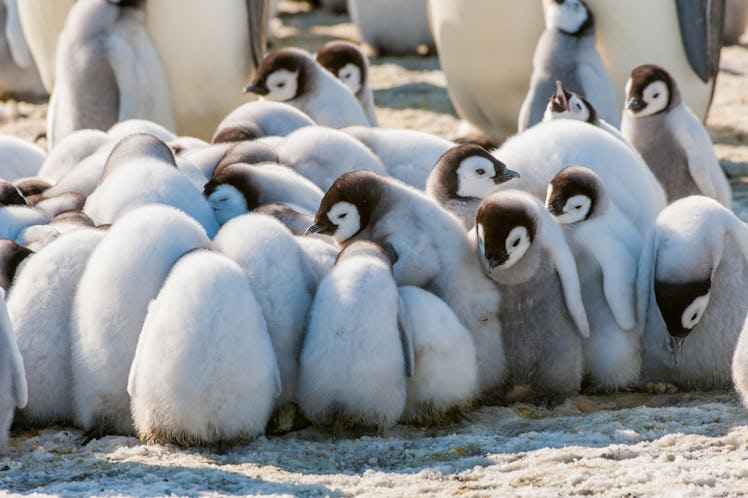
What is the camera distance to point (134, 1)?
6539mm

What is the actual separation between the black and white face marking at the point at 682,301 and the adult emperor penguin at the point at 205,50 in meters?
3.36

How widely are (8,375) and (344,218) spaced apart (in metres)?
1.09

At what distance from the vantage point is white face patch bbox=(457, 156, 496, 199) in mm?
4422

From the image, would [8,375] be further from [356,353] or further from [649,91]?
[649,91]

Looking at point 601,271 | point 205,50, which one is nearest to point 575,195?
point 601,271

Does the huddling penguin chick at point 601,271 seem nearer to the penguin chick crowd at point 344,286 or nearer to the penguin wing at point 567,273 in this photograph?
the penguin chick crowd at point 344,286

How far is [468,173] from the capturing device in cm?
443

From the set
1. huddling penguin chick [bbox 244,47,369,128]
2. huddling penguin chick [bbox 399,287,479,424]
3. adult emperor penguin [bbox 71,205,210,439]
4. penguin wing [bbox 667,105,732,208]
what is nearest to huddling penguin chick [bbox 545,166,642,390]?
huddling penguin chick [bbox 399,287,479,424]

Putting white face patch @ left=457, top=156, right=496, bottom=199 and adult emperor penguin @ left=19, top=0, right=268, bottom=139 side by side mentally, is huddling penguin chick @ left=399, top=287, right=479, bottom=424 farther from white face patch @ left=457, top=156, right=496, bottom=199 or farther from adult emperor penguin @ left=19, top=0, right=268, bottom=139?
adult emperor penguin @ left=19, top=0, right=268, bottom=139

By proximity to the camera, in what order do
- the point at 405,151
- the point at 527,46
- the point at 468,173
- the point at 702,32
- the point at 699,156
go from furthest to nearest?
the point at 527,46 → the point at 702,32 → the point at 699,156 → the point at 405,151 → the point at 468,173

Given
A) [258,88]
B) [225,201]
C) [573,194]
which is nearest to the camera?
[573,194]

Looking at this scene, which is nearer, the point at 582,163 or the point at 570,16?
the point at 582,163

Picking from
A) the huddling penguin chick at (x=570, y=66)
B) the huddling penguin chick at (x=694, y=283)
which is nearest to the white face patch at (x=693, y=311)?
the huddling penguin chick at (x=694, y=283)

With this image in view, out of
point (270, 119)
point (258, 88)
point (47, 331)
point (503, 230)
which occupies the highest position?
point (258, 88)
